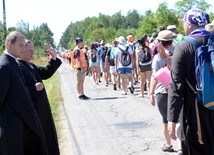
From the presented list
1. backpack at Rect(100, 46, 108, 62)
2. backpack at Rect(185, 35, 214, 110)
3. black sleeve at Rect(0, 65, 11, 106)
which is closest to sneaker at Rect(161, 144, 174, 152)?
backpack at Rect(185, 35, 214, 110)

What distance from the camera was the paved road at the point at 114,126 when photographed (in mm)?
7677

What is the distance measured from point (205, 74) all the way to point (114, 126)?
5.79 metres

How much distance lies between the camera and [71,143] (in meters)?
8.25

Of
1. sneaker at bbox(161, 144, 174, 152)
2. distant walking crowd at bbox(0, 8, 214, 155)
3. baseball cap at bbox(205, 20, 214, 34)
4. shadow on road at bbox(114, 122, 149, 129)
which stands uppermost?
baseball cap at bbox(205, 20, 214, 34)

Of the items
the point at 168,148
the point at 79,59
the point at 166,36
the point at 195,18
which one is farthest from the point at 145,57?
the point at 195,18

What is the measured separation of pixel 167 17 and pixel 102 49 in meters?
40.7

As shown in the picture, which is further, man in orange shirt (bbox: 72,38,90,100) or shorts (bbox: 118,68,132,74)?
shorts (bbox: 118,68,132,74)

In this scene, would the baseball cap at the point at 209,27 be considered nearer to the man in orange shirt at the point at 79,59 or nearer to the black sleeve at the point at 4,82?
the black sleeve at the point at 4,82

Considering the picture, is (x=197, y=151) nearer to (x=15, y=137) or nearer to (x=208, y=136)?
(x=208, y=136)

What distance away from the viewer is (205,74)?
161 inches

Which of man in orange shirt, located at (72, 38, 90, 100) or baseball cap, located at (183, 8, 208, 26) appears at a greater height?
baseball cap, located at (183, 8, 208, 26)

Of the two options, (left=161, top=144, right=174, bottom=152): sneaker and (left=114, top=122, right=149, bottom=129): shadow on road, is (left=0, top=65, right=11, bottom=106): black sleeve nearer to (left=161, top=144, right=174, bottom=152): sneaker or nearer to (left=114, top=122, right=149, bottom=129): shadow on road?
(left=161, top=144, right=174, bottom=152): sneaker

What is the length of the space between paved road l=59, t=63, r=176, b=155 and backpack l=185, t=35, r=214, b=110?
3.13 meters

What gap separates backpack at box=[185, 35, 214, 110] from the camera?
4.08m
